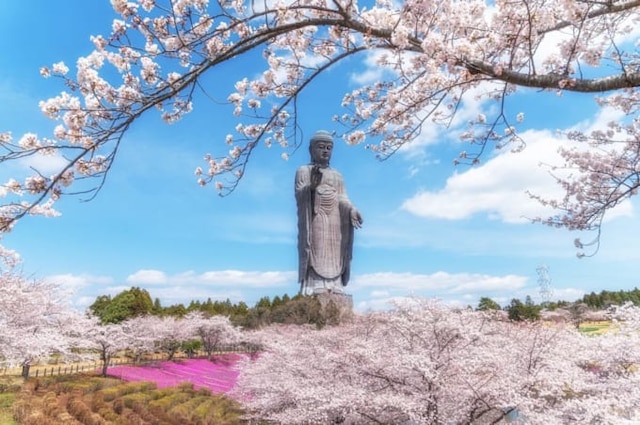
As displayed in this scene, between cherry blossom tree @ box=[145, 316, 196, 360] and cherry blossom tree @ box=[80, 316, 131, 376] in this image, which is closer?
cherry blossom tree @ box=[80, 316, 131, 376]

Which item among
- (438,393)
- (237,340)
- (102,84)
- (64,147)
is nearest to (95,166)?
(64,147)

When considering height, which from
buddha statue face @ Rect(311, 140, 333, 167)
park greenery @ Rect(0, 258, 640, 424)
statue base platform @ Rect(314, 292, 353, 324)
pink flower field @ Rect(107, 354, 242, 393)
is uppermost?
buddha statue face @ Rect(311, 140, 333, 167)

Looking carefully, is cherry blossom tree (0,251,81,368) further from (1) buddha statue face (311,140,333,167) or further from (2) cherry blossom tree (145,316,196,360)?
(1) buddha statue face (311,140,333,167)

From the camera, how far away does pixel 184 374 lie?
29359 millimetres

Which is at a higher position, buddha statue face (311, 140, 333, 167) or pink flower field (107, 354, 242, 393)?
buddha statue face (311, 140, 333, 167)

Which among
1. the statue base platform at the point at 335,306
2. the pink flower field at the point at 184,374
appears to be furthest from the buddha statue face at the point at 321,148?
the pink flower field at the point at 184,374

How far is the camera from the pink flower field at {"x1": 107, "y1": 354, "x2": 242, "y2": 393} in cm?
2623

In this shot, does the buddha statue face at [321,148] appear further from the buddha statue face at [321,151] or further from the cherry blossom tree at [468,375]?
the cherry blossom tree at [468,375]

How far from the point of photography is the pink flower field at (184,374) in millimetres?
26233

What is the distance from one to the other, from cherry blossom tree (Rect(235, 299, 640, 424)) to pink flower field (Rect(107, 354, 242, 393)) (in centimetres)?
1428

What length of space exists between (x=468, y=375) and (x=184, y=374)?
22932 millimetres

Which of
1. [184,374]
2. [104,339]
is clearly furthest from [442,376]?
[104,339]

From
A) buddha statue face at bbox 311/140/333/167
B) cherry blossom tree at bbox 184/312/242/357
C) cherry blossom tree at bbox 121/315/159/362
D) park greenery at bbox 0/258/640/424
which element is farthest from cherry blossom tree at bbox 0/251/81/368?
buddha statue face at bbox 311/140/333/167

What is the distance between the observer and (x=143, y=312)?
45.2 metres
